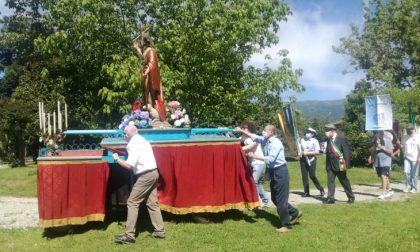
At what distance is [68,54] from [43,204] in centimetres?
1409

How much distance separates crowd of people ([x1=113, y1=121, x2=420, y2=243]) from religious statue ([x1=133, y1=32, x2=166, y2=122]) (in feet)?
5.15

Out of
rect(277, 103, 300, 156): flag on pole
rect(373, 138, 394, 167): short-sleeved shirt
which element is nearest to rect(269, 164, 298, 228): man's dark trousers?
rect(277, 103, 300, 156): flag on pole

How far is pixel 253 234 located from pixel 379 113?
639 centimetres

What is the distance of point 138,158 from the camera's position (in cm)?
731

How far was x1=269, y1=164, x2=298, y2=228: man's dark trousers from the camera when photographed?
795 centimetres

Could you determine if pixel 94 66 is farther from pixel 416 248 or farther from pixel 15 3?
pixel 416 248

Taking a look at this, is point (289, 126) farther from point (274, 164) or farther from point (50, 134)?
point (50, 134)

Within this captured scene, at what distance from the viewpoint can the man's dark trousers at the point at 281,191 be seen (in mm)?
7953

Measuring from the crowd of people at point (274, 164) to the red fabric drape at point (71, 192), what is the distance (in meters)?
0.73

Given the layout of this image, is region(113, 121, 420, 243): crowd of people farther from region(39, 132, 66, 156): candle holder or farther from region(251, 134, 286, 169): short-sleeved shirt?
region(39, 132, 66, 156): candle holder

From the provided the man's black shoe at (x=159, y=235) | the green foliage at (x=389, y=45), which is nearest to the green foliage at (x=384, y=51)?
the green foliage at (x=389, y=45)

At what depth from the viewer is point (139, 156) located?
7.32 m

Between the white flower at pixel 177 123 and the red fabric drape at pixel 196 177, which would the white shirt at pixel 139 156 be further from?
the white flower at pixel 177 123

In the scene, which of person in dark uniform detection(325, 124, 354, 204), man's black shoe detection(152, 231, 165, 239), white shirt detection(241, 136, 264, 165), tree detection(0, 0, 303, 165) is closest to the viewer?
man's black shoe detection(152, 231, 165, 239)
